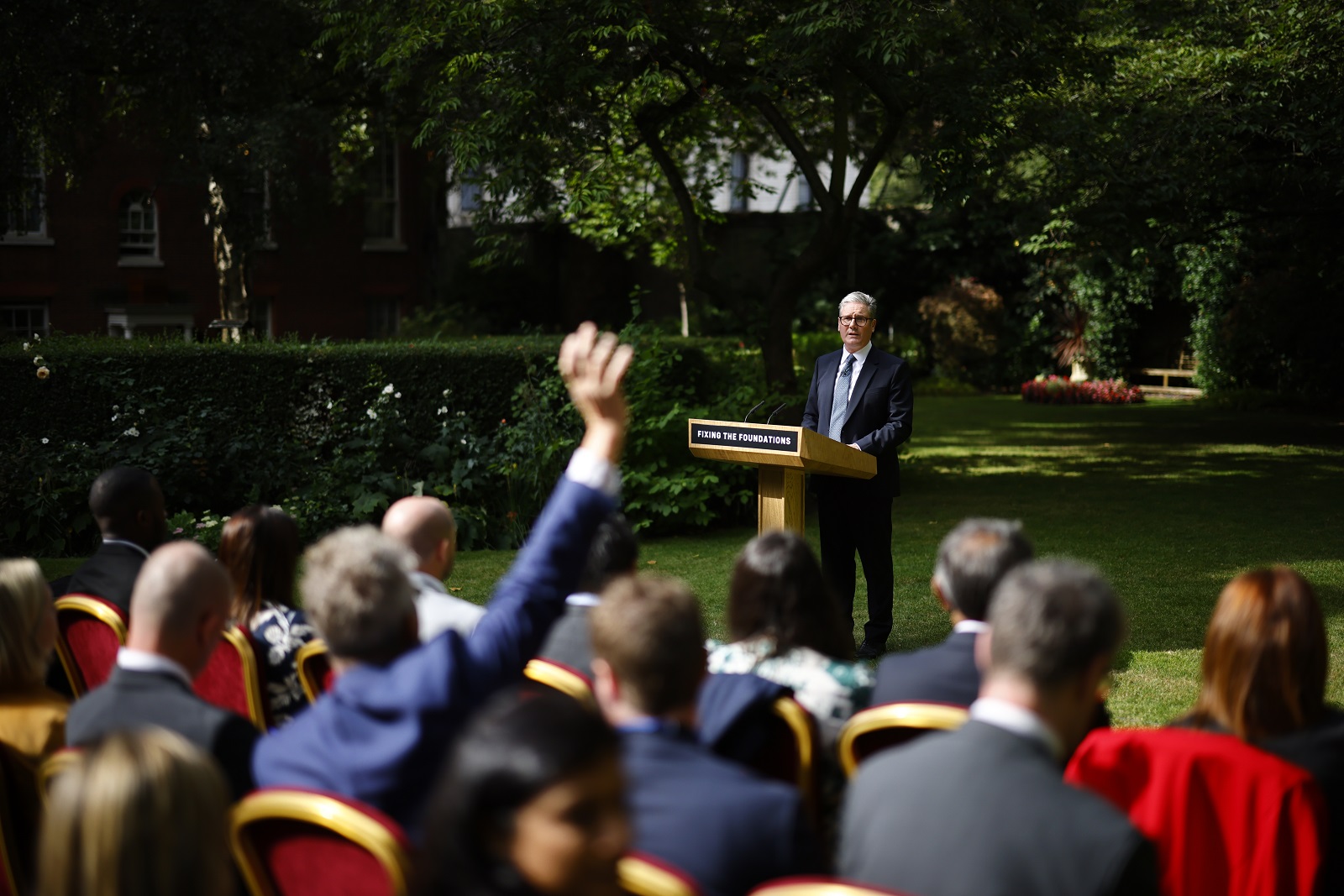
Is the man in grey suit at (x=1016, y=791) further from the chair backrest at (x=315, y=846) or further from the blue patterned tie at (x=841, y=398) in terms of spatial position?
the blue patterned tie at (x=841, y=398)

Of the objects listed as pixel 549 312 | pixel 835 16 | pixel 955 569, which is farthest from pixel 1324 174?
pixel 549 312

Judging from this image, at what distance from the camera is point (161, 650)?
2.64 metres

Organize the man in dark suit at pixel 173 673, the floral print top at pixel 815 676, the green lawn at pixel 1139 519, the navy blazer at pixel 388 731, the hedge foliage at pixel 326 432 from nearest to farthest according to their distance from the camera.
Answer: the navy blazer at pixel 388 731
the man in dark suit at pixel 173 673
the floral print top at pixel 815 676
the green lawn at pixel 1139 519
the hedge foliage at pixel 326 432

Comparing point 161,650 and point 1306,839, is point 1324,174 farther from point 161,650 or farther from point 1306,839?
point 161,650

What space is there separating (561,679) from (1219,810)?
5.13 ft

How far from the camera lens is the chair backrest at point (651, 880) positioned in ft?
5.58

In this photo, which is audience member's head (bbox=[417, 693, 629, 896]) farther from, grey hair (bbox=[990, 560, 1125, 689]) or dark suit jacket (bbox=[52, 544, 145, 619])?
dark suit jacket (bbox=[52, 544, 145, 619])

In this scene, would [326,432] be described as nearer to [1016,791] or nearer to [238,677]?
[238,677]

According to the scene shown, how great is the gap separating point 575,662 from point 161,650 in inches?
45.6

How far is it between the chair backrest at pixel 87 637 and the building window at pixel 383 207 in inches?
921

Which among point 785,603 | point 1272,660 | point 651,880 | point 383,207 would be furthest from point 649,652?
point 383,207

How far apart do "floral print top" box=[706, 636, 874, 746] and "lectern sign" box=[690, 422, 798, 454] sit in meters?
2.44

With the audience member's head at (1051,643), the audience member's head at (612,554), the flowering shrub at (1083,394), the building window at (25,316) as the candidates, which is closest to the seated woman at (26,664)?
the audience member's head at (612,554)

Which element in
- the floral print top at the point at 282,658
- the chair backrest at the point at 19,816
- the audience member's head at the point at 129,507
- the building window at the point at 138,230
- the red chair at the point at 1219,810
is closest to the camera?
the red chair at the point at 1219,810
